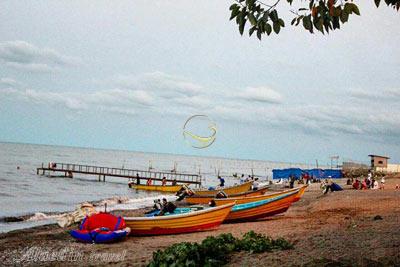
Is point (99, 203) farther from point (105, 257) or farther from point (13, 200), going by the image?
point (105, 257)

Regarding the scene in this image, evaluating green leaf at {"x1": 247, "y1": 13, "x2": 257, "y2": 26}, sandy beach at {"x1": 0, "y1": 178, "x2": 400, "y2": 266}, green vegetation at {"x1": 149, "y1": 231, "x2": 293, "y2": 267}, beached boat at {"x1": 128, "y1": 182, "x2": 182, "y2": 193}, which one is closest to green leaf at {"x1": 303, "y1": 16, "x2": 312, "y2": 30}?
green leaf at {"x1": 247, "y1": 13, "x2": 257, "y2": 26}

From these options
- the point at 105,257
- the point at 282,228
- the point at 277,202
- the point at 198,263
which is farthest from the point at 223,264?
the point at 277,202

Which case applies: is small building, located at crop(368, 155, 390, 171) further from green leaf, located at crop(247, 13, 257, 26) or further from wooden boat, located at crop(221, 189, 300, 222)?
green leaf, located at crop(247, 13, 257, 26)

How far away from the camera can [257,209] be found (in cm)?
1711

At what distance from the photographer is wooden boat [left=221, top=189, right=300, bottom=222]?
1702 centimetres

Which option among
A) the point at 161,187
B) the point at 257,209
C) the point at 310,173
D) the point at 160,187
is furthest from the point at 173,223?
the point at 310,173

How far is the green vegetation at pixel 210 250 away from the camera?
748 cm

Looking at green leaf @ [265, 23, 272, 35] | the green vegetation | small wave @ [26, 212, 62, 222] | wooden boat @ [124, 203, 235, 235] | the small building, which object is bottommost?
small wave @ [26, 212, 62, 222]

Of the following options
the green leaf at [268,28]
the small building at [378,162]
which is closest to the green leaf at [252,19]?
the green leaf at [268,28]

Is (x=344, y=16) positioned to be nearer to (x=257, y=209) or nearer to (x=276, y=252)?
(x=276, y=252)

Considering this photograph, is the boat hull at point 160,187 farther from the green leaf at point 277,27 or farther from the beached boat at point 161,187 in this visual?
the green leaf at point 277,27

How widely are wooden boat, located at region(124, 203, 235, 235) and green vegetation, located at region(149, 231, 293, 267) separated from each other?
5.01 m

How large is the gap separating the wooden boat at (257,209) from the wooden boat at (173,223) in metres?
2.56

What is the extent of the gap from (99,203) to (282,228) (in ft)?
65.0
